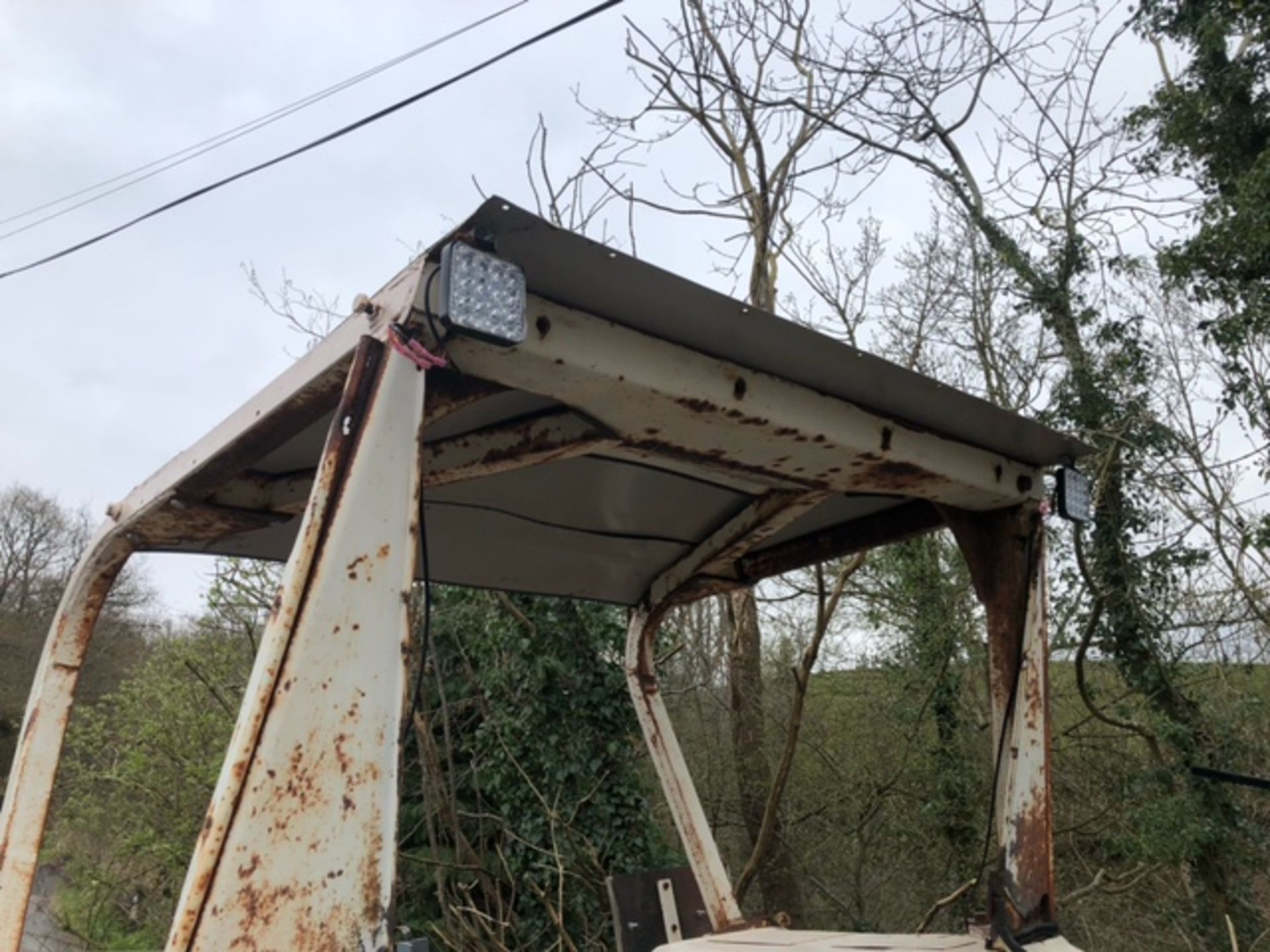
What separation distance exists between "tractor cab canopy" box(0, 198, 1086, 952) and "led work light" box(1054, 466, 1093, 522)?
0.16 feet

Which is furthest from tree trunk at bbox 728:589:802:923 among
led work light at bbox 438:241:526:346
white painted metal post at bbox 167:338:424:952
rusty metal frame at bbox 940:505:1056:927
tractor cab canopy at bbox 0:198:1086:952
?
white painted metal post at bbox 167:338:424:952

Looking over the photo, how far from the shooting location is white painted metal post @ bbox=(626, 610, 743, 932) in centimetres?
334

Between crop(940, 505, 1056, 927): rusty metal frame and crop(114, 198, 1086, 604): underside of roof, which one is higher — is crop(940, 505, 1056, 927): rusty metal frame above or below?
below

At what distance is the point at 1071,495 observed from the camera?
2.75 metres

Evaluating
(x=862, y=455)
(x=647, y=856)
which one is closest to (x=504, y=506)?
(x=862, y=455)

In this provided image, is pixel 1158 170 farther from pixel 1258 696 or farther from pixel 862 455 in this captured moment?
pixel 862 455

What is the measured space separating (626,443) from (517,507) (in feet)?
4.20

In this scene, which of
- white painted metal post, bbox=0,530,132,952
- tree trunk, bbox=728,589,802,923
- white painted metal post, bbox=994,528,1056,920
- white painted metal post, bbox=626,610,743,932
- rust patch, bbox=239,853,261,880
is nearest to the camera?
rust patch, bbox=239,853,261,880

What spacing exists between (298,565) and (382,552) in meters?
0.11

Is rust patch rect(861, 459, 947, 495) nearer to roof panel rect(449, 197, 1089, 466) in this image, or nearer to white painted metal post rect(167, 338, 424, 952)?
roof panel rect(449, 197, 1089, 466)

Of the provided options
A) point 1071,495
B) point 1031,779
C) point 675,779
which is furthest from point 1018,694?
point 675,779

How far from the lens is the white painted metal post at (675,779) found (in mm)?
3340

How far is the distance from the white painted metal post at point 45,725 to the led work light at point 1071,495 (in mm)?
2287

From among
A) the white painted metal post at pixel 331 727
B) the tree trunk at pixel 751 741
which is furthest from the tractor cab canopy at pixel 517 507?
the tree trunk at pixel 751 741
